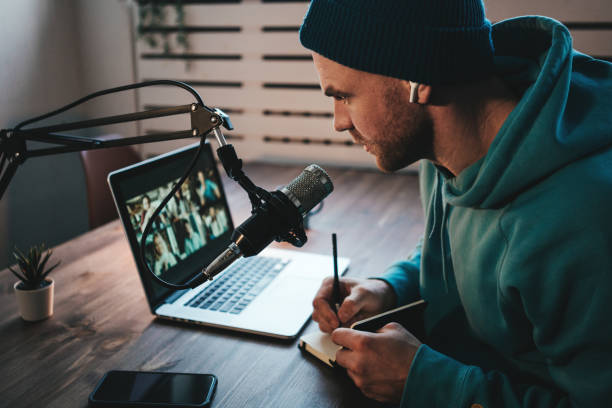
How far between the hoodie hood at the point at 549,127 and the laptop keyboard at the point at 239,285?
1.57ft

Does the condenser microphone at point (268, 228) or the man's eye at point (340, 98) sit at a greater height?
the man's eye at point (340, 98)

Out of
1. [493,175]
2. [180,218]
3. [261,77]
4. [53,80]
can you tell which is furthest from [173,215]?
[53,80]

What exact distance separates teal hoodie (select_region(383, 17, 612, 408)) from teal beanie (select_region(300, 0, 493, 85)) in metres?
0.10

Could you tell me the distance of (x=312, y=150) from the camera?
2465mm

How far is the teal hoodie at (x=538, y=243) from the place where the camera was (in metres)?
0.58

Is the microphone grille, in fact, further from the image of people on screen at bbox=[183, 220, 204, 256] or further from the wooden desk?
the image of people on screen at bbox=[183, 220, 204, 256]

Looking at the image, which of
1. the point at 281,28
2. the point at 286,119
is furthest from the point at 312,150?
the point at 281,28

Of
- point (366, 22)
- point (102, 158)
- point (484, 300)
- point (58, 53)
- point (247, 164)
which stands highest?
point (366, 22)

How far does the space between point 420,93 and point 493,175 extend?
0.53 ft

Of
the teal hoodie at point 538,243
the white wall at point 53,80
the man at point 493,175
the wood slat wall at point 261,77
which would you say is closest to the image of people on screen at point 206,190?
the man at point 493,175

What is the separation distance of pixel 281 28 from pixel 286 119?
17.6 inches

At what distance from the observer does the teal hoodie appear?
0.58 m

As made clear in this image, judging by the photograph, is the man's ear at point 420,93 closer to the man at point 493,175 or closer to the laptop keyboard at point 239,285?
the man at point 493,175

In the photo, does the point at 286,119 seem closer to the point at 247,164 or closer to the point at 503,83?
the point at 247,164
